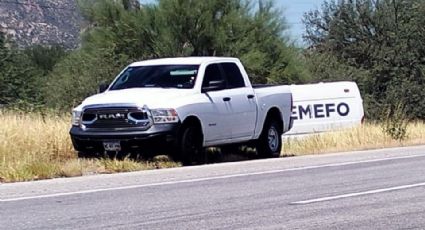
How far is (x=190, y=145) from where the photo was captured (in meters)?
16.2

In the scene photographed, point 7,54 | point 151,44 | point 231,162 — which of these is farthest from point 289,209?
point 7,54

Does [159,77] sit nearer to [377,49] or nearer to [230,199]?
[230,199]

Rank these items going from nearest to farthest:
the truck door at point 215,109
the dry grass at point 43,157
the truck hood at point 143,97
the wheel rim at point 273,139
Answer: the dry grass at point 43,157, the truck hood at point 143,97, the truck door at point 215,109, the wheel rim at point 273,139

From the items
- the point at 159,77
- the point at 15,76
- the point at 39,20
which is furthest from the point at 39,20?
the point at 159,77

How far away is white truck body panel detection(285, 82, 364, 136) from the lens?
25047 millimetres

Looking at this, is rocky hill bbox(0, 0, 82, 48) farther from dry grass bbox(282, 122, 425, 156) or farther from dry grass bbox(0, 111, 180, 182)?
dry grass bbox(0, 111, 180, 182)

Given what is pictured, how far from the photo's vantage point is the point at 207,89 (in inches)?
664

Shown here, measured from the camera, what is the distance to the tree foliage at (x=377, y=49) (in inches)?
1731

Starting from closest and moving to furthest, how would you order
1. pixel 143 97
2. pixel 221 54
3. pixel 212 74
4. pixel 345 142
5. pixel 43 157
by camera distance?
pixel 43 157 → pixel 143 97 → pixel 212 74 → pixel 345 142 → pixel 221 54

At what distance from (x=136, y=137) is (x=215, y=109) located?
182cm

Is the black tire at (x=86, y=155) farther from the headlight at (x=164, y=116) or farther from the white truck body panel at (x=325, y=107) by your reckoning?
the white truck body panel at (x=325, y=107)

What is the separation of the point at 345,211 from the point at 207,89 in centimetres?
676

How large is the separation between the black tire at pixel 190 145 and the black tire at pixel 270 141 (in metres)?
1.96

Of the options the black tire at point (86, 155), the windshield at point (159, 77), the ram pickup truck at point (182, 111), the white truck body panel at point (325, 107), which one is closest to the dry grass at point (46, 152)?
the black tire at point (86, 155)
